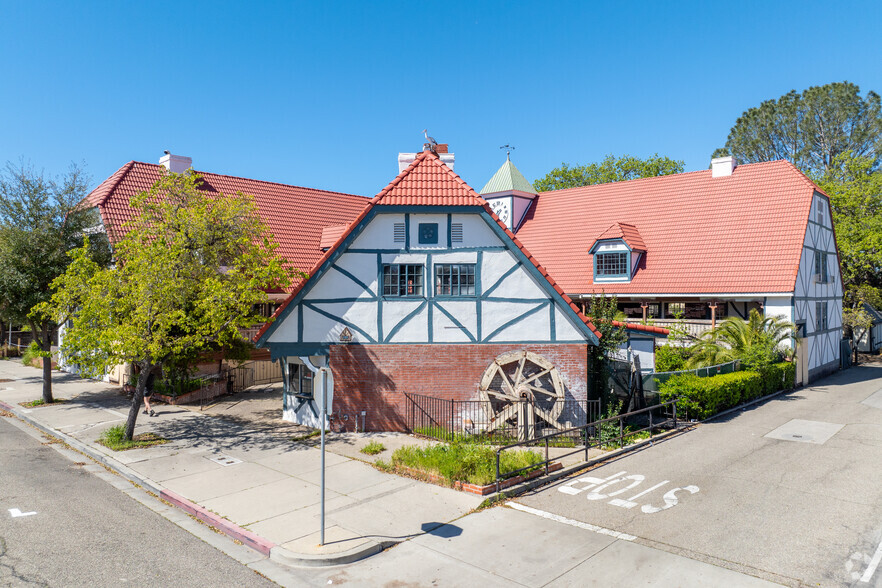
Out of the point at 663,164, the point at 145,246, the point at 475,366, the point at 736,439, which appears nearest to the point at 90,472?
the point at 145,246

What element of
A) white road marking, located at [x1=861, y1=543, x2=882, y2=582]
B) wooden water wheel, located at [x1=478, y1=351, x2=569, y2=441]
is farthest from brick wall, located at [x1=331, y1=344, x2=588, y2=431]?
white road marking, located at [x1=861, y1=543, x2=882, y2=582]

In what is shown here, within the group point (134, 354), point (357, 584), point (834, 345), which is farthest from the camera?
point (834, 345)

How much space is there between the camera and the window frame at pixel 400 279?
15297mm

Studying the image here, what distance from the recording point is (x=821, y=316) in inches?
1050

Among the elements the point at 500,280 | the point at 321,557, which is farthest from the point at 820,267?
the point at 321,557

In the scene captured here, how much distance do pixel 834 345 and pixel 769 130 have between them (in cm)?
2943

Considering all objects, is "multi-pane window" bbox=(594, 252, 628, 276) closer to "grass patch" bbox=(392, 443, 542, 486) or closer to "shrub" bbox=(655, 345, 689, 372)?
"shrub" bbox=(655, 345, 689, 372)

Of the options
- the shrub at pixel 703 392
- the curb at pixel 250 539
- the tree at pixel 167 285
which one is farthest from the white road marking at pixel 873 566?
the tree at pixel 167 285

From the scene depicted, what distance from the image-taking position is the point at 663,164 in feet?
166

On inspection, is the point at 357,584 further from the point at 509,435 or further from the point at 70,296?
the point at 70,296

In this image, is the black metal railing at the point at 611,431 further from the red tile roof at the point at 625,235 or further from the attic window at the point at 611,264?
the red tile roof at the point at 625,235

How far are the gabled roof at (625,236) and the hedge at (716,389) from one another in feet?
24.5

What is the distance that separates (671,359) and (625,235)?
6.57 m

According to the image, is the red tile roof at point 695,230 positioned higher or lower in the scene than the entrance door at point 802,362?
higher
